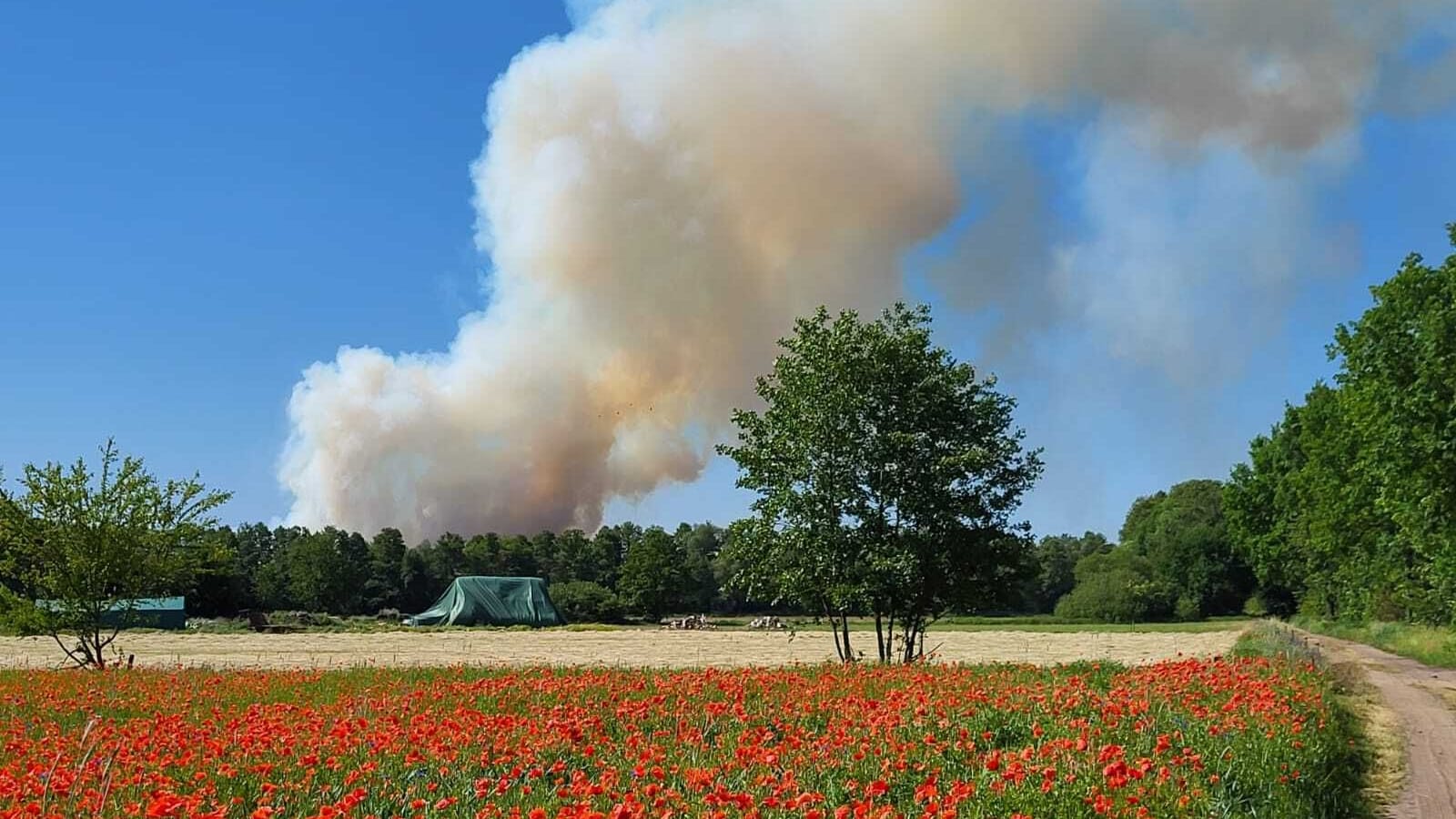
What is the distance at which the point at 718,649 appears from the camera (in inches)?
2378

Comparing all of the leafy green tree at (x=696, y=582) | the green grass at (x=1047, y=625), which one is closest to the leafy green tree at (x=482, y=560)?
the leafy green tree at (x=696, y=582)

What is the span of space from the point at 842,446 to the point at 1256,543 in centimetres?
7106

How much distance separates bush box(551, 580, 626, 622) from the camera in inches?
4902

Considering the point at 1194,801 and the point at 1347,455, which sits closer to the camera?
the point at 1194,801

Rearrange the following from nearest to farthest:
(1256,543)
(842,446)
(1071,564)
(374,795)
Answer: (374,795) < (842,446) < (1256,543) < (1071,564)

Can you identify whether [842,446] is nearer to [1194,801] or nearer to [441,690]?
[441,690]

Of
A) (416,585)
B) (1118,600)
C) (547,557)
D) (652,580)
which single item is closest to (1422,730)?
(1118,600)

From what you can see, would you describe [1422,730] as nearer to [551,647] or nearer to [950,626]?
[551,647]

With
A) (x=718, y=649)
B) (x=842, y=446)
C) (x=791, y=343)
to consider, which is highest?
(x=791, y=343)

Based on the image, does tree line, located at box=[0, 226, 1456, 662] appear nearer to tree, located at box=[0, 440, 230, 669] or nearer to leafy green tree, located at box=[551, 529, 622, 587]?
tree, located at box=[0, 440, 230, 669]

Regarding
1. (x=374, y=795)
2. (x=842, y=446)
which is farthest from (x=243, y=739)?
(x=842, y=446)

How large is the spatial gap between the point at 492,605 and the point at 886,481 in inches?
3227

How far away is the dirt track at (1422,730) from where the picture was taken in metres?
11.9

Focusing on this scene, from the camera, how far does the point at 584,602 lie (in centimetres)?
12531
